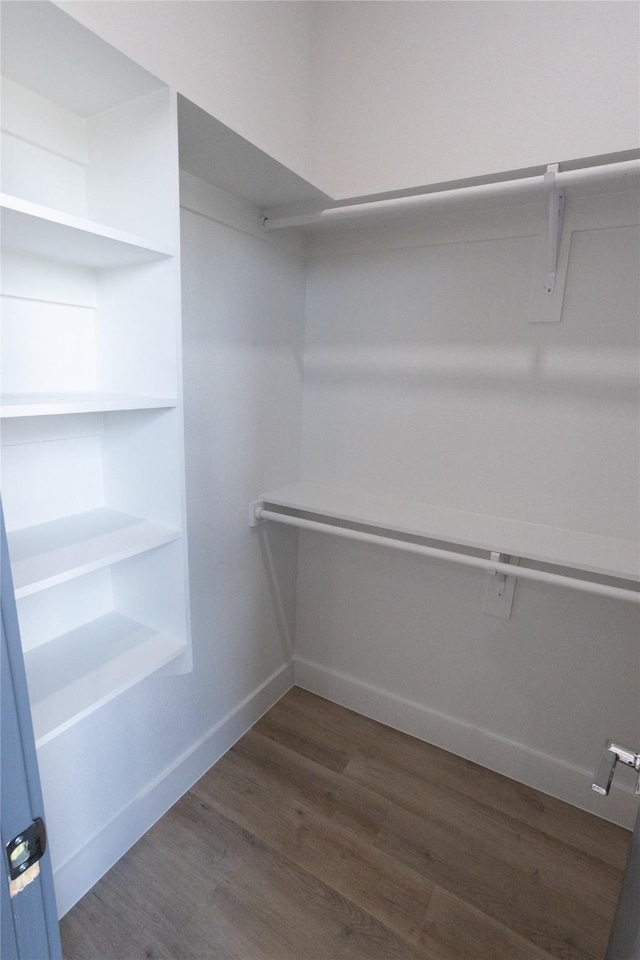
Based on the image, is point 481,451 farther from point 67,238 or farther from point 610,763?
point 67,238

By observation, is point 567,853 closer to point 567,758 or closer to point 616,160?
point 567,758

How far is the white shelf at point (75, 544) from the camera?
886 mm

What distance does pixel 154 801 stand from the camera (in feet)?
5.12

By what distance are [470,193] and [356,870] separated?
198 centimetres

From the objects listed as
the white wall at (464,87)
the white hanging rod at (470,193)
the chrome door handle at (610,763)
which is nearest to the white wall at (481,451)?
the white wall at (464,87)

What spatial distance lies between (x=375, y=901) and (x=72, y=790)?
3.04 ft

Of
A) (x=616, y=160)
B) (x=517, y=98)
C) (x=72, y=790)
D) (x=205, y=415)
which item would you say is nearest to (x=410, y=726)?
(x=72, y=790)

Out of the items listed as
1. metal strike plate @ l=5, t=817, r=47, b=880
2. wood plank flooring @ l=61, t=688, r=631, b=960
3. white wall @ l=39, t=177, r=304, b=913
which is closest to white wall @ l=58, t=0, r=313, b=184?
white wall @ l=39, t=177, r=304, b=913

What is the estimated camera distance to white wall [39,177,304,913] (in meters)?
1.36

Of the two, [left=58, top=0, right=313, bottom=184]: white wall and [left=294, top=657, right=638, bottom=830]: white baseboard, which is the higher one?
[left=58, top=0, right=313, bottom=184]: white wall

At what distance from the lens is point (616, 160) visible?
110 centimetres

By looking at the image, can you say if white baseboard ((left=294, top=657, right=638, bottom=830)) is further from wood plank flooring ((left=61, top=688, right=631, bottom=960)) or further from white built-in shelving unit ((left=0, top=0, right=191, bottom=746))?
white built-in shelving unit ((left=0, top=0, right=191, bottom=746))

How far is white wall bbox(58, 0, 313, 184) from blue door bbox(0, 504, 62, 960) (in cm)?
102

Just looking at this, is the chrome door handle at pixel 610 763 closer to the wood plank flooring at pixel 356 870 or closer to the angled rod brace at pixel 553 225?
the wood plank flooring at pixel 356 870
